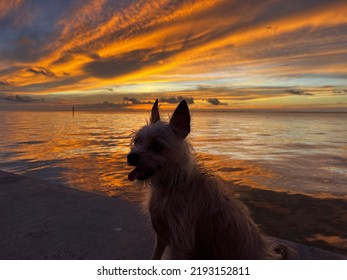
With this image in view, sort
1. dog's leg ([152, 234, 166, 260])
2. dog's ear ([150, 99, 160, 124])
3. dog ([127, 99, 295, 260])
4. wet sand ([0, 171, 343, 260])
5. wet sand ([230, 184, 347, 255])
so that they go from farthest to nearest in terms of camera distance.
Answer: wet sand ([230, 184, 347, 255]) < wet sand ([0, 171, 343, 260]) < dog's ear ([150, 99, 160, 124]) < dog's leg ([152, 234, 166, 260]) < dog ([127, 99, 295, 260])

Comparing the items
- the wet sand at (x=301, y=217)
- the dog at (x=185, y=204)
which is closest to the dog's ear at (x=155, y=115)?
the dog at (x=185, y=204)

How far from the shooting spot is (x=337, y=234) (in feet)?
21.0

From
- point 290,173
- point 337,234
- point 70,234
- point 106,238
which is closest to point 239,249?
point 106,238

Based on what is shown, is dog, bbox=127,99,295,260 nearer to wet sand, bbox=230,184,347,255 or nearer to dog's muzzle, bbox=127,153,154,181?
dog's muzzle, bbox=127,153,154,181

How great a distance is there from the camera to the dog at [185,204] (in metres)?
3.51

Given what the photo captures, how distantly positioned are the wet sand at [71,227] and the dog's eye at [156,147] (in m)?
1.58

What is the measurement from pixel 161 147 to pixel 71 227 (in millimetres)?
2495

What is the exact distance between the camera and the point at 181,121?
12.5 ft

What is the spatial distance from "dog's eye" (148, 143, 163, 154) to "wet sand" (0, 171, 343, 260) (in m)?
1.58

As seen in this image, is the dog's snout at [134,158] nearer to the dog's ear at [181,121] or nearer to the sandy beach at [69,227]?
the dog's ear at [181,121]

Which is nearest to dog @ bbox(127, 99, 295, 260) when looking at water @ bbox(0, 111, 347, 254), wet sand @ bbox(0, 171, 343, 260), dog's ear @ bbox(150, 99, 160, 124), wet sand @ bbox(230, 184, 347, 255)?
dog's ear @ bbox(150, 99, 160, 124)

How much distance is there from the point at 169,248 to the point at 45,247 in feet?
6.23

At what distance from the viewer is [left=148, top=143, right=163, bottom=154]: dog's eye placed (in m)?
3.71

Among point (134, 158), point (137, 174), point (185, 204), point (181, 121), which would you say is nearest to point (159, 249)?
point (185, 204)
